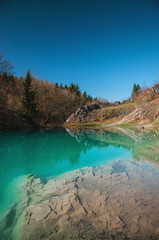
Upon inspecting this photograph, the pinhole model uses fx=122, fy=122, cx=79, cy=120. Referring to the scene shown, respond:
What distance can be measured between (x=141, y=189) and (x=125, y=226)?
72.0 inches

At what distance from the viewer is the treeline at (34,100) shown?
986 inches

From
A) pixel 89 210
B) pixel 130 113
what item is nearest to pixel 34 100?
pixel 130 113

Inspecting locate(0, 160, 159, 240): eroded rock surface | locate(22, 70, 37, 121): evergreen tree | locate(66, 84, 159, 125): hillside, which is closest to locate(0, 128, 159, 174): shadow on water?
locate(0, 160, 159, 240): eroded rock surface

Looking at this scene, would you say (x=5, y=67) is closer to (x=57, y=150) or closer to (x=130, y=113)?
(x=57, y=150)

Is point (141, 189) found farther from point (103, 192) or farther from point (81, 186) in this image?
point (81, 186)

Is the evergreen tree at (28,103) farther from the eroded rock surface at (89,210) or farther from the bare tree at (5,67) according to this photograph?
the eroded rock surface at (89,210)

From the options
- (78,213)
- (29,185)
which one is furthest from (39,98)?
(78,213)

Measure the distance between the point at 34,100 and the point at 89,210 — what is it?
32969 mm

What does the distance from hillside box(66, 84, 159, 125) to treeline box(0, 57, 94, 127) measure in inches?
223

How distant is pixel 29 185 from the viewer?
15.9ft

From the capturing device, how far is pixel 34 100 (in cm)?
3275

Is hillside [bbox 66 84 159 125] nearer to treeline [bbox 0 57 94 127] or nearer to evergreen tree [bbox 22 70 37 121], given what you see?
treeline [bbox 0 57 94 127]

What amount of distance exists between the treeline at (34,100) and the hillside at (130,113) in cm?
566

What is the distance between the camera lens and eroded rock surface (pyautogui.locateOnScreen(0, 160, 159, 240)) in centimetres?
244
